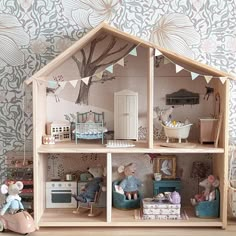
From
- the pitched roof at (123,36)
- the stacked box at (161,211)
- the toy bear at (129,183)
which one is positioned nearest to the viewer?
the pitched roof at (123,36)

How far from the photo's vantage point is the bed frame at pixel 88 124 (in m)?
1.61

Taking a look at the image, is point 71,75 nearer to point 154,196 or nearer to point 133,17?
point 133,17

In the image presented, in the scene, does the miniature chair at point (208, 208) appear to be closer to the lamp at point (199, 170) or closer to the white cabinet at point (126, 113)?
the lamp at point (199, 170)

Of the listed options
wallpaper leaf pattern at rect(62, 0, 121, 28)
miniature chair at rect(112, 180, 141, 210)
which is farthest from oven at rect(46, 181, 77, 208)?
wallpaper leaf pattern at rect(62, 0, 121, 28)

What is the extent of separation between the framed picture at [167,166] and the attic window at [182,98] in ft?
0.72

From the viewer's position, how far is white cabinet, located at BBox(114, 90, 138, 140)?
1616 mm

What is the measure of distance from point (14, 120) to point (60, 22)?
43cm

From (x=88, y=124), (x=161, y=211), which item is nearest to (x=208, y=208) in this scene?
(x=161, y=211)

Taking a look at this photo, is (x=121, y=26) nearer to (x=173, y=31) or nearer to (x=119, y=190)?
(x=173, y=31)

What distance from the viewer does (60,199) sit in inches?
65.8

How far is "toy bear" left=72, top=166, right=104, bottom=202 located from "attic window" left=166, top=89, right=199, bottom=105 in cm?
39

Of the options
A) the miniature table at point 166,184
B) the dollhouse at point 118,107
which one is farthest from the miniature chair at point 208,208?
the miniature table at point 166,184

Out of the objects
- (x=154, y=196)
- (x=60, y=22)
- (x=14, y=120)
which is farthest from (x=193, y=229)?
(x=60, y=22)

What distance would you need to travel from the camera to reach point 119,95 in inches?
64.0
